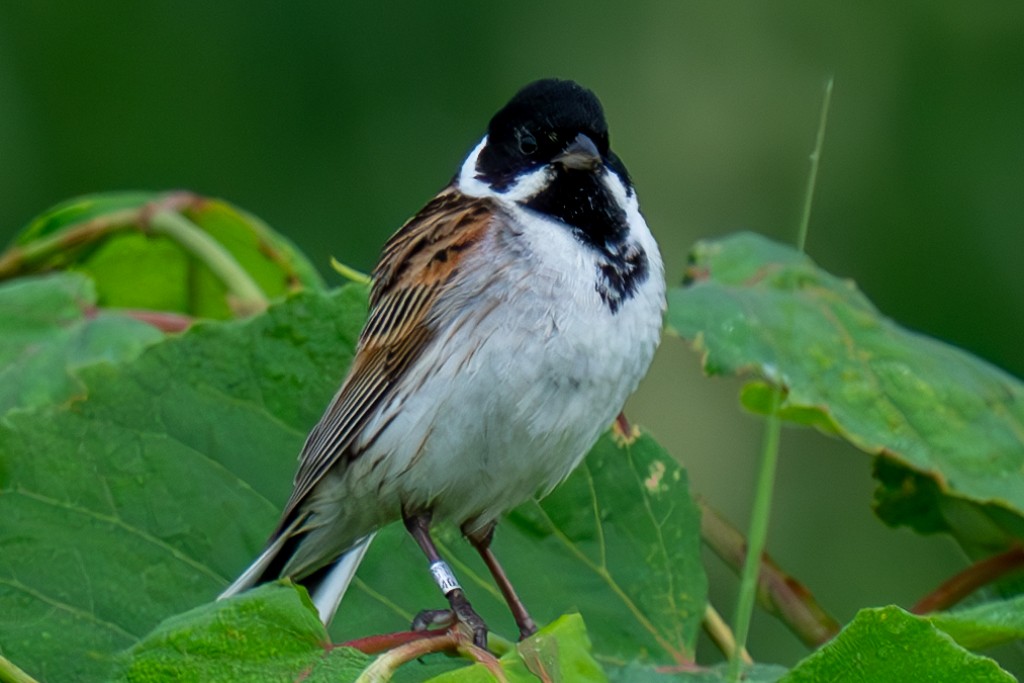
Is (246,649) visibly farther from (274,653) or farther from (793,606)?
(793,606)

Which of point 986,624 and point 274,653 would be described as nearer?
point 274,653

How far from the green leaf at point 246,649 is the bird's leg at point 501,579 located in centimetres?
70

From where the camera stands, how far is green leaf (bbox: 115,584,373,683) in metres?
1.78

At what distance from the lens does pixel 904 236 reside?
22.9ft

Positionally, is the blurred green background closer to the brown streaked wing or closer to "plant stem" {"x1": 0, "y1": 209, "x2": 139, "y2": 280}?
"plant stem" {"x1": 0, "y1": 209, "x2": 139, "y2": 280}

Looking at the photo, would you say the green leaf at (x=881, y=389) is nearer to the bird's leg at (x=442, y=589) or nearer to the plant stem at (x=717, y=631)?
the plant stem at (x=717, y=631)

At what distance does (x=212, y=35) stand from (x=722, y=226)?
7.91 feet

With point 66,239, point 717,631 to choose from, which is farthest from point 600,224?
point 66,239

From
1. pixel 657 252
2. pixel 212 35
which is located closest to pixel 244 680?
pixel 657 252

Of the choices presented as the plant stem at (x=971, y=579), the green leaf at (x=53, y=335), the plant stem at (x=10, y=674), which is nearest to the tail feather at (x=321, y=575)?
the green leaf at (x=53, y=335)

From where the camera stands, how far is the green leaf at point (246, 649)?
1.78 metres

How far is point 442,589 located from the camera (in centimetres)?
257

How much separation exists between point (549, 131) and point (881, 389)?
0.74 meters

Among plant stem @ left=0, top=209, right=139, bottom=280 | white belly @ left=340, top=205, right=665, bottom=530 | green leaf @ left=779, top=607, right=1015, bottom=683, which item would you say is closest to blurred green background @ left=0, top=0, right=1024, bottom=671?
plant stem @ left=0, top=209, right=139, bottom=280
